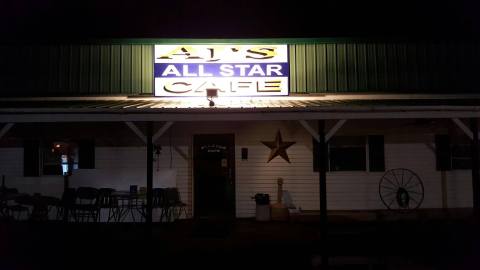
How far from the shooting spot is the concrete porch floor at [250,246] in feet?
23.7

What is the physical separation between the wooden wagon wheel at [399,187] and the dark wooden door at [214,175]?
381 centimetres

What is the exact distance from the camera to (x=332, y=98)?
10.5 metres

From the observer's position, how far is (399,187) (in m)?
11.3

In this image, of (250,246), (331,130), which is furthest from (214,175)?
(331,130)

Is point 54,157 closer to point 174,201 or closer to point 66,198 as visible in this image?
point 66,198

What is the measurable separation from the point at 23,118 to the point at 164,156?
445 centimetres

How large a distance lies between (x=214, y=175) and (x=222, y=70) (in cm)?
261

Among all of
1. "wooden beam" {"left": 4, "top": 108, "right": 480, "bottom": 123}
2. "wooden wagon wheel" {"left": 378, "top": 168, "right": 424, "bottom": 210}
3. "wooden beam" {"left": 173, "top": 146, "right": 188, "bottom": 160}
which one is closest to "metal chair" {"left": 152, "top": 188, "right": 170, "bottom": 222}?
"wooden beam" {"left": 173, "top": 146, "right": 188, "bottom": 160}

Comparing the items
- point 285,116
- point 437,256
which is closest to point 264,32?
point 285,116

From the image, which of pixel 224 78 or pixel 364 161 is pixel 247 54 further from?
pixel 364 161

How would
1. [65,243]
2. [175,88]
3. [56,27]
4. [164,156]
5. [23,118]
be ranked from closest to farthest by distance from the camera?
[23,118], [65,243], [175,88], [164,156], [56,27]

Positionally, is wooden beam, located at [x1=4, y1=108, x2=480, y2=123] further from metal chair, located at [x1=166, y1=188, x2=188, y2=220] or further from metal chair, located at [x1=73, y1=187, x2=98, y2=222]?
metal chair, located at [x1=166, y1=188, x2=188, y2=220]

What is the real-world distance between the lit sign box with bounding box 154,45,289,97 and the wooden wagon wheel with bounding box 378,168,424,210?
352 centimetres

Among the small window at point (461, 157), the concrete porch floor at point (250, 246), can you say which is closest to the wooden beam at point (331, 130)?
the concrete porch floor at point (250, 246)
